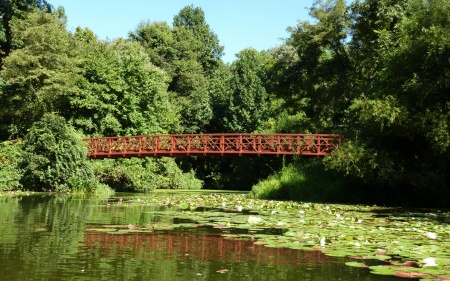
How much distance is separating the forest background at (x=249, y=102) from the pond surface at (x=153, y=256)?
10.5 m

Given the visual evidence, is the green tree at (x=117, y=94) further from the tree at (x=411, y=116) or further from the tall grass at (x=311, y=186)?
the tree at (x=411, y=116)

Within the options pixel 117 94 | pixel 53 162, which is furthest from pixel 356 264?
pixel 117 94

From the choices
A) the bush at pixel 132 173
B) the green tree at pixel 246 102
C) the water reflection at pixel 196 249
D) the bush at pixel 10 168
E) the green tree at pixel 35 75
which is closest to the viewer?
the water reflection at pixel 196 249

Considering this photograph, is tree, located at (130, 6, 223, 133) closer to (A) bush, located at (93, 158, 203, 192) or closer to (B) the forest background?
(B) the forest background

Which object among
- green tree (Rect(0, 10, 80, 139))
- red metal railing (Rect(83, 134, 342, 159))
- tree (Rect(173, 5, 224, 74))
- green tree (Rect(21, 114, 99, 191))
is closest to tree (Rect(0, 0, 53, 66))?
green tree (Rect(0, 10, 80, 139))

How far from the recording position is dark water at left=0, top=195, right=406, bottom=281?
4.54 metres

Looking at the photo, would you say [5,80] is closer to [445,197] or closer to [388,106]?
[388,106]

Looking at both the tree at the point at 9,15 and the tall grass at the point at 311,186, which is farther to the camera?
the tree at the point at 9,15

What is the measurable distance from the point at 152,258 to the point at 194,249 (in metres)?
0.80

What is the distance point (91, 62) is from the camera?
112ft

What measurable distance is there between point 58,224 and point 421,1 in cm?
1536

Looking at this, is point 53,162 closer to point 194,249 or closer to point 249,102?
point 194,249

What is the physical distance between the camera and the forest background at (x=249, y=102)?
1703 centimetres

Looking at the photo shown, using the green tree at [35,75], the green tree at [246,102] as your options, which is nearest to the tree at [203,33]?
the green tree at [246,102]
